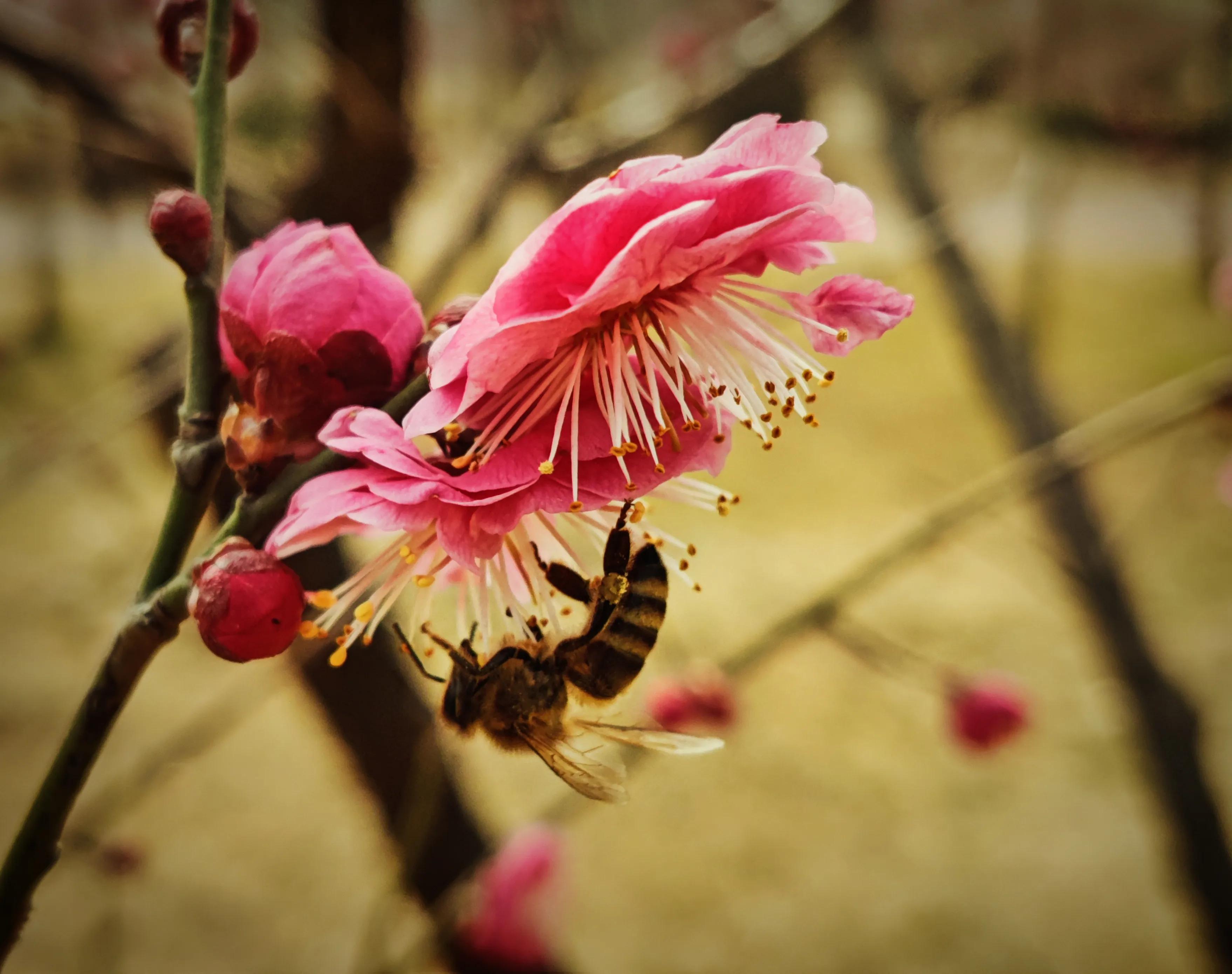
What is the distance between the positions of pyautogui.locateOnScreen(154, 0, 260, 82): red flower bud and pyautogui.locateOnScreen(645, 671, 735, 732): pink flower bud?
33.9 inches

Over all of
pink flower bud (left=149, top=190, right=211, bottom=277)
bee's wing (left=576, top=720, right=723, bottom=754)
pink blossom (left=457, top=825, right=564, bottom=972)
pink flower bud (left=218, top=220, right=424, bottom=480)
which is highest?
pink flower bud (left=149, top=190, right=211, bottom=277)

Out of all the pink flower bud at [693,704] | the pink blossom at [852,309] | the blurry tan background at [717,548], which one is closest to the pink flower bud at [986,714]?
the blurry tan background at [717,548]

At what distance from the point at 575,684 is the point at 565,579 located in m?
0.11

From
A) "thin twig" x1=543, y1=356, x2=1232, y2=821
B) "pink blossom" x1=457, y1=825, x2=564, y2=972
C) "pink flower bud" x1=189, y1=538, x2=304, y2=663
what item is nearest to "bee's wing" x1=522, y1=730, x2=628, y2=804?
"pink flower bud" x1=189, y1=538, x2=304, y2=663

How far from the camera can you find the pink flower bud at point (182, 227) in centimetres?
32

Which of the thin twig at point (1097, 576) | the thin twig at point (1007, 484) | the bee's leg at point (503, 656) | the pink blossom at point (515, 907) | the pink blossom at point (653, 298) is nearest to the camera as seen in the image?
the pink blossom at point (653, 298)

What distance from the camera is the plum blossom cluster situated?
268mm

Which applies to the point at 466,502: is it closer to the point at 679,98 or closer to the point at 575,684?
the point at 575,684

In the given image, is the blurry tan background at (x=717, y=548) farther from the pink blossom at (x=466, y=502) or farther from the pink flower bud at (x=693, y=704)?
the pink blossom at (x=466, y=502)

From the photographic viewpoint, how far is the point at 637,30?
2.38m

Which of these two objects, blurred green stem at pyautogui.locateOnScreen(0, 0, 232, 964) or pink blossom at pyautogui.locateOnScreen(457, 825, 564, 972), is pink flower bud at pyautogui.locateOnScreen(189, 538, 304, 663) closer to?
blurred green stem at pyautogui.locateOnScreen(0, 0, 232, 964)

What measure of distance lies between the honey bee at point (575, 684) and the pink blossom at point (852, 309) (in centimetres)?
14

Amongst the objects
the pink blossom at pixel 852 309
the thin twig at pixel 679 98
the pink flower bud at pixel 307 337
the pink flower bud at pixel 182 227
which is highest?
the pink flower bud at pixel 182 227

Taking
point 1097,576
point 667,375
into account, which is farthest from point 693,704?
point 667,375
